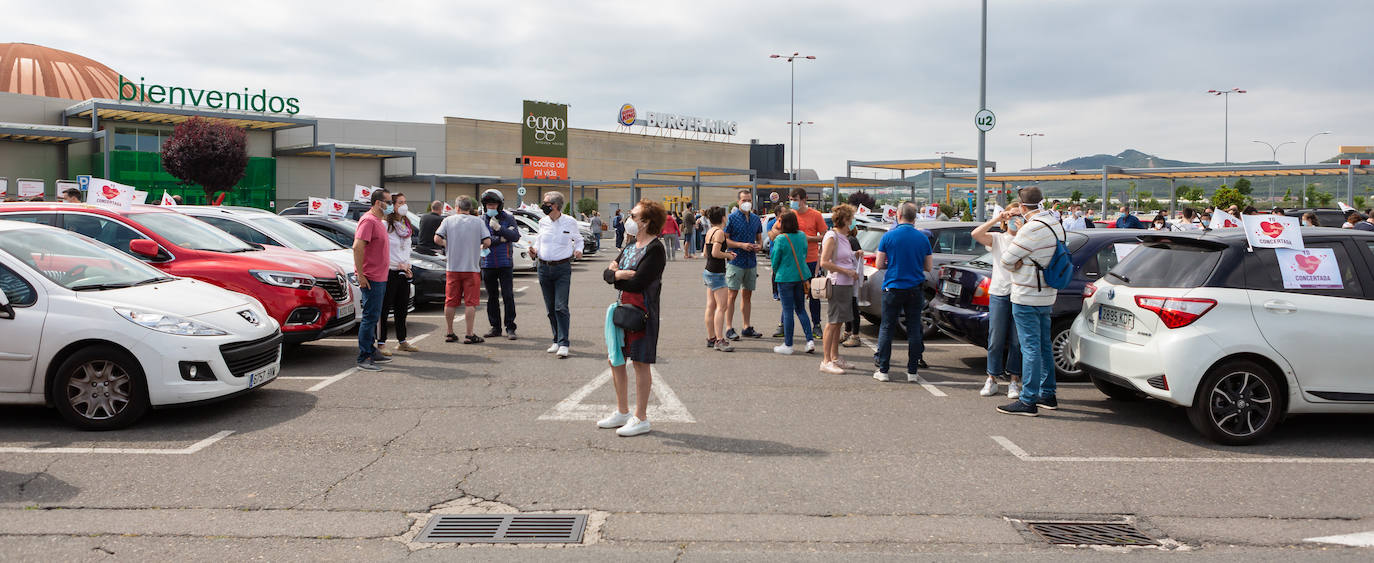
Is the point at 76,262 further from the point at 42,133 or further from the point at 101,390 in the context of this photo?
the point at 42,133

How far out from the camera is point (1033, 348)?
698 cm

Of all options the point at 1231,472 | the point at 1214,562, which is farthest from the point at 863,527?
the point at 1231,472

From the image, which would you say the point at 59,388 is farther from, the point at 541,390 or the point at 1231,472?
the point at 1231,472

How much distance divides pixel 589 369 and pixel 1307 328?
18.8 ft

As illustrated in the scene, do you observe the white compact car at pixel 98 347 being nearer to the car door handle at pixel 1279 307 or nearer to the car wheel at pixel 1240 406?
the car wheel at pixel 1240 406

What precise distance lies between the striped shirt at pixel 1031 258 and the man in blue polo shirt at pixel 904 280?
1.27 metres

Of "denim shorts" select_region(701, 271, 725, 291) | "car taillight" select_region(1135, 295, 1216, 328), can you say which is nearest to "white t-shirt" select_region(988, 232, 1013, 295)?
"car taillight" select_region(1135, 295, 1216, 328)

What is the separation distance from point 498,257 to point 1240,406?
24.2 ft

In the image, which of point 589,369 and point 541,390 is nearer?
point 541,390

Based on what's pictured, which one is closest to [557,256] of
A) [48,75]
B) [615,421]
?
[615,421]

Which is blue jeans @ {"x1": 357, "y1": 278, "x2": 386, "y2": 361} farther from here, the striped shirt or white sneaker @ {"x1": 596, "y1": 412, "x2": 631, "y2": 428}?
the striped shirt

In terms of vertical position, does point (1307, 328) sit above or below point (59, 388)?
above

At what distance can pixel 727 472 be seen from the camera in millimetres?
5441

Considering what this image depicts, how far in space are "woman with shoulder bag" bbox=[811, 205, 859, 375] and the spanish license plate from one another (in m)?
4.69
